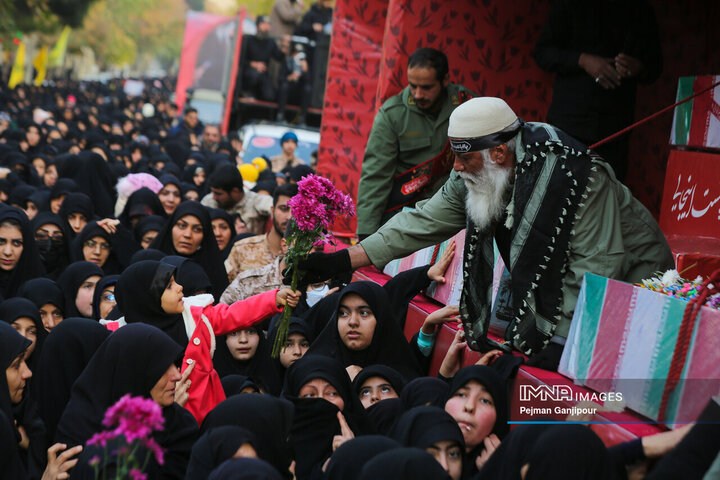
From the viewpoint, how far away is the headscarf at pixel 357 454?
9.39 feet

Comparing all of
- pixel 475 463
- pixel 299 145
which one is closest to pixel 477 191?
pixel 475 463

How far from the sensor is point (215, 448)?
2.97m

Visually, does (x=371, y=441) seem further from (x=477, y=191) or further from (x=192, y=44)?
(x=192, y=44)

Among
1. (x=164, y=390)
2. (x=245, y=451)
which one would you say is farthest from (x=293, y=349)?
(x=245, y=451)

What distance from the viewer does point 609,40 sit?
17.4ft

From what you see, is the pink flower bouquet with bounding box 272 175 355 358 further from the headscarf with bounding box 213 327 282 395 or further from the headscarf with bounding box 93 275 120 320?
the headscarf with bounding box 93 275 120 320

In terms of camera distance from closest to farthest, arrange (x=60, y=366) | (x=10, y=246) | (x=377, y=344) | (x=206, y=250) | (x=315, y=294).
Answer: (x=60, y=366)
(x=377, y=344)
(x=315, y=294)
(x=10, y=246)
(x=206, y=250)

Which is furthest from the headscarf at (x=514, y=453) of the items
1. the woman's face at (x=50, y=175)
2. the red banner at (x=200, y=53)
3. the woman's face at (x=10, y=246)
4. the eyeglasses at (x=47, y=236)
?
the red banner at (x=200, y=53)

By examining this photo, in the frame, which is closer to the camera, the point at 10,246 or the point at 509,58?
the point at 10,246

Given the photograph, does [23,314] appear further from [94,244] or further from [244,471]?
[244,471]

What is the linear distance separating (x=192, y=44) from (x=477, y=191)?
25344 millimetres

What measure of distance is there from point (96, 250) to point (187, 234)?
932 mm

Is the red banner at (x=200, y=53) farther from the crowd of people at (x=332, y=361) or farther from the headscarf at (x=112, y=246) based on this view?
the crowd of people at (x=332, y=361)

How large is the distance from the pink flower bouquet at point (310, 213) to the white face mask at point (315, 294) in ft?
5.28
